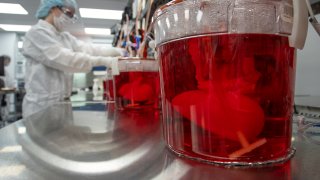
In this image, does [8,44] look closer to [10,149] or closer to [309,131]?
[10,149]

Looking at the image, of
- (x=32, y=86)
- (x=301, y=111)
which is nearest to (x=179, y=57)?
(x=301, y=111)

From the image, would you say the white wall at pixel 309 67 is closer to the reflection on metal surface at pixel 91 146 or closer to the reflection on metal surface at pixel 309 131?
the reflection on metal surface at pixel 309 131

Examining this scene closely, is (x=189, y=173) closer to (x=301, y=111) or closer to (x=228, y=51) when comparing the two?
(x=228, y=51)

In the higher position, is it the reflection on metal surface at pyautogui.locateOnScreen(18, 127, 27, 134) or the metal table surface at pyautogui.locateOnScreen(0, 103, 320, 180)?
the reflection on metal surface at pyautogui.locateOnScreen(18, 127, 27, 134)

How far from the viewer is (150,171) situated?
0.82 ft

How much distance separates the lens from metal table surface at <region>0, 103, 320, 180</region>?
9.4 inches

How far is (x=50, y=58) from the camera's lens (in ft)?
6.07

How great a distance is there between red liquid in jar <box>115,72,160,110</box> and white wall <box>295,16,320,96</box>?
1.51ft

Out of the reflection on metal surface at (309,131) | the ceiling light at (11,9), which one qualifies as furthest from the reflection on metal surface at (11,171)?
the ceiling light at (11,9)

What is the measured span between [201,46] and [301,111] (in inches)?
19.4

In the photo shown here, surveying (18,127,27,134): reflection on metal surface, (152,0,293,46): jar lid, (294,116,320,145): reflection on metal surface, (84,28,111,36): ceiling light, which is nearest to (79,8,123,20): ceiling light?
(84,28,111,36): ceiling light

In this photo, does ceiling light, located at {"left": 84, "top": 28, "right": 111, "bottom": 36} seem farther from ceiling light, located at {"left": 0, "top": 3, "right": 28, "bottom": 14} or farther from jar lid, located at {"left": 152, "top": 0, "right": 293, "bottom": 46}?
jar lid, located at {"left": 152, "top": 0, "right": 293, "bottom": 46}

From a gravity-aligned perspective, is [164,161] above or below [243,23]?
below

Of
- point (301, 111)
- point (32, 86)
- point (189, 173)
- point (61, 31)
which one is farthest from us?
point (61, 31)
